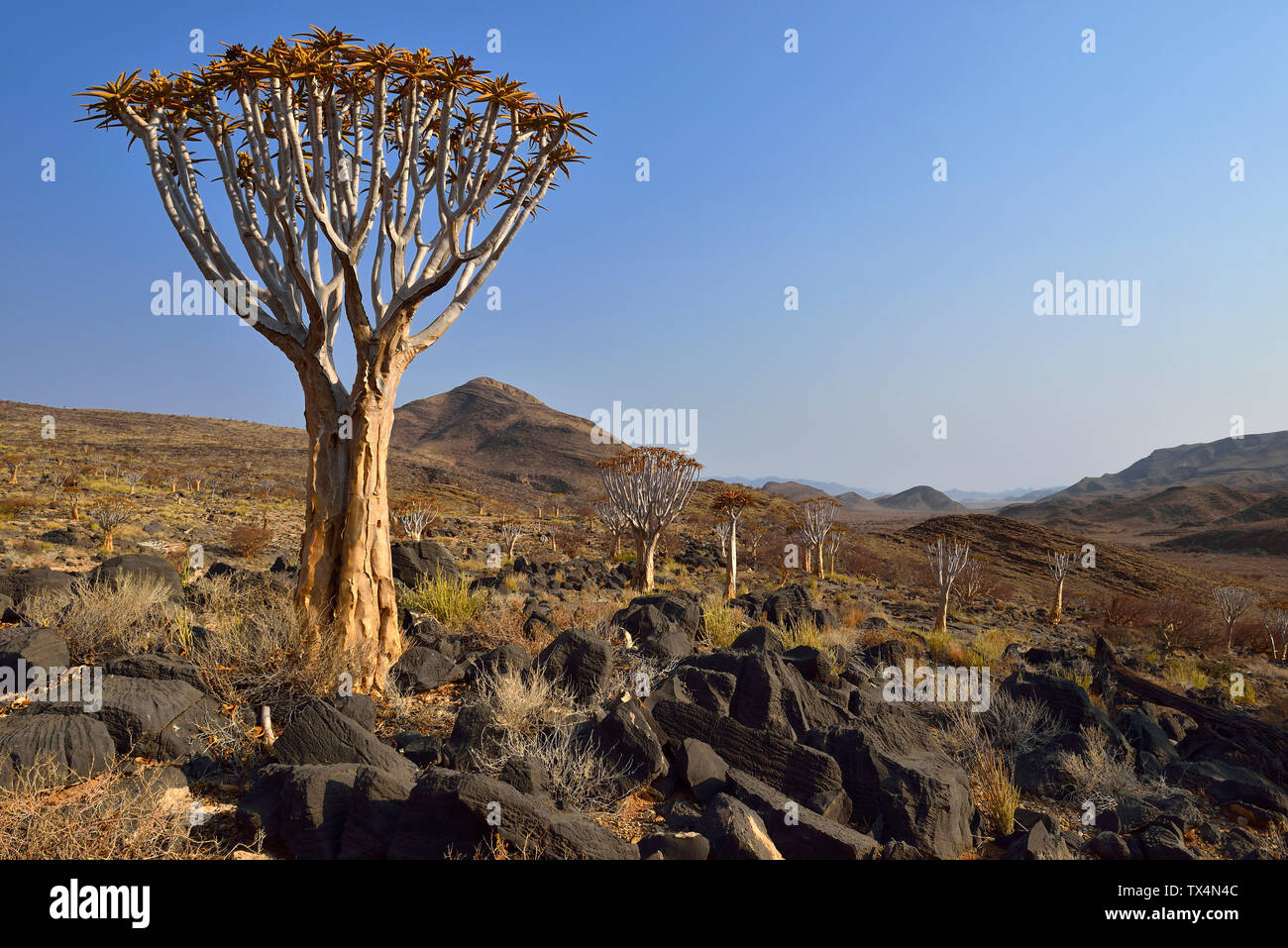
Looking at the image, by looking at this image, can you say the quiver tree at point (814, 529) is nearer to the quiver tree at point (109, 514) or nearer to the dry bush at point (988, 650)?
the dry bush at point (988, 650)

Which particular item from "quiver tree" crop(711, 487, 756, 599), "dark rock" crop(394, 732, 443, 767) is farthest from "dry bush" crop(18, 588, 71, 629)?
"quiver tree" crop(711, 487, 756, 599)

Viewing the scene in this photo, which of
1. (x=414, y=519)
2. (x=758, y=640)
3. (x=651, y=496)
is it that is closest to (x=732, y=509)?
(x=651, y=496)

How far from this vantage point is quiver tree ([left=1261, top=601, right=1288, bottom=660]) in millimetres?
16750

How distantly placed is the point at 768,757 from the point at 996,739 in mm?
3048

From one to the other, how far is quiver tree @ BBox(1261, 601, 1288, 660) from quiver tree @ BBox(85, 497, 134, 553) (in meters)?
27.1

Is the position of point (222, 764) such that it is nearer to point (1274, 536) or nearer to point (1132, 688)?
point (1132, 688)

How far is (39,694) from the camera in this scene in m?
4.59

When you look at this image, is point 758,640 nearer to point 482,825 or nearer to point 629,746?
point 629,746

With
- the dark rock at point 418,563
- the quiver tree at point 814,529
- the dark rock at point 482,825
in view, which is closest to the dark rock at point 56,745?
the dark rock at point 482,825

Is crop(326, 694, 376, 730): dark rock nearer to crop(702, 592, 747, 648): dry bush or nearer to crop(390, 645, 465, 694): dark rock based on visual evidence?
crop(390, 645, 465, 694): dark rock

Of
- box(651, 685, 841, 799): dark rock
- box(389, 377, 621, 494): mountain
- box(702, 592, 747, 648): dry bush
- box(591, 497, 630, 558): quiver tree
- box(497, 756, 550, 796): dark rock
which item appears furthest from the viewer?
box(389, 377, 621, 494): mountain

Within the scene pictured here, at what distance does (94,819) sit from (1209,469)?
189341 mm

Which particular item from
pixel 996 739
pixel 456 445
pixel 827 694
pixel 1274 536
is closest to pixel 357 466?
pixel 827 694

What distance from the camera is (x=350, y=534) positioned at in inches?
235
